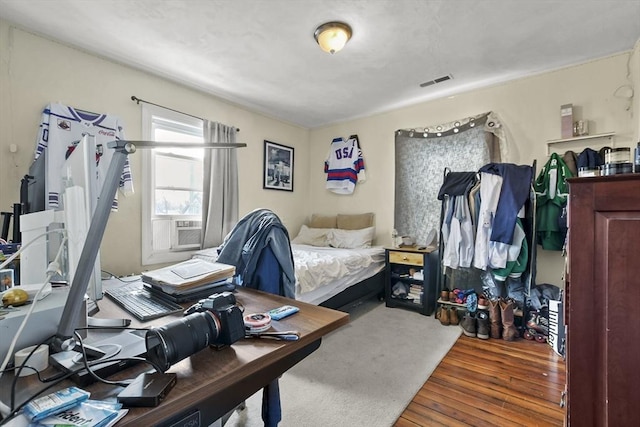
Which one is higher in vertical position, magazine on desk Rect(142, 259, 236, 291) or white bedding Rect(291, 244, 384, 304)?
magazine on desk Rect(142, 259, 236, 291)

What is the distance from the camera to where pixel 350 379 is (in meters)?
1.86

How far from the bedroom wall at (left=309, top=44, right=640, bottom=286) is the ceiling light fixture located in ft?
4.54

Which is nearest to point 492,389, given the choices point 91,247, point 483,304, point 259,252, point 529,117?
point 483,304

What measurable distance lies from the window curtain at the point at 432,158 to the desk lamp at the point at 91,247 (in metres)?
3.27

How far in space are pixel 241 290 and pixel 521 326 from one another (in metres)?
2.54

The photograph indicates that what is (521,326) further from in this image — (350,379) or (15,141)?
(15,141)

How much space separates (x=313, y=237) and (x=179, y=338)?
11.4 feet

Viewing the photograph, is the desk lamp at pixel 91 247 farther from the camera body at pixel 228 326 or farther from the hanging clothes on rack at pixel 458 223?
the hanging clothes on rack at pixel 458 223

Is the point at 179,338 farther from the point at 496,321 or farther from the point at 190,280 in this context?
the point at 496,321

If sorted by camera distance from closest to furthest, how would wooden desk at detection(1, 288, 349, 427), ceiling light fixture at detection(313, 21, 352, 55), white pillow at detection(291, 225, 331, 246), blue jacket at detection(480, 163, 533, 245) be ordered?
wooden desk at detection(1, 288, 349, 427)
ceiling light fixture at detection(313, 21, 352, 55)
blue jacket at detection(480, 163, 533, 245)
white pillow at detection(291, 225, 331, 246)

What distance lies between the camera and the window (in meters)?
2.86

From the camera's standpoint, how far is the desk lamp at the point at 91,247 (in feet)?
1.93

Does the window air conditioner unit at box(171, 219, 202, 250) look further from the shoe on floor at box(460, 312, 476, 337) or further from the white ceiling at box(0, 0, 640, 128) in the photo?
the shoe on floor at box(460, 312, 476, 337)

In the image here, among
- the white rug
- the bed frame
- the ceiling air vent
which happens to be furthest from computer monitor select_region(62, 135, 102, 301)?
the ceiling air vent
